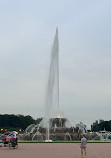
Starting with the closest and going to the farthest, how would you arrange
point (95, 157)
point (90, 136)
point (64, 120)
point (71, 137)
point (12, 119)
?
point (95, 157) < point (71, 137) < point (90, 136) < point (64, 120) < point (12, 119)

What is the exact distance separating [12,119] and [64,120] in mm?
97750

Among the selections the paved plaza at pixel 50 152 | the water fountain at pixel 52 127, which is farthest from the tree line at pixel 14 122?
the paved plaza at pixel 50 152

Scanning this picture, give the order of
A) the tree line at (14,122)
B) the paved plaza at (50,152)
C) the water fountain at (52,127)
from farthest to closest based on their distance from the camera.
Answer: the tree line at (14,122), the water fountain at (52,127), the paved plaza at (50,152)

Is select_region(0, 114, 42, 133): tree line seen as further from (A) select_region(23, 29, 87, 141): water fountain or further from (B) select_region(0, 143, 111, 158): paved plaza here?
(B) select_region(0, 143, 111, 158): paved plaza

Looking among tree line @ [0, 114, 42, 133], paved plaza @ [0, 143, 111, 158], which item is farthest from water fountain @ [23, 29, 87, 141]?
tree line @ [0, 114, 42, 133]

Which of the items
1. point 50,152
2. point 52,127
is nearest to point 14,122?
point 52,127

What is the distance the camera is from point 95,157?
17.9 metres

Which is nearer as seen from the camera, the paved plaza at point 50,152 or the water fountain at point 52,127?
the paved plaza at point 50,152

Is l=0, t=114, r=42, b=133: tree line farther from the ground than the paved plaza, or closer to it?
farther from the ground

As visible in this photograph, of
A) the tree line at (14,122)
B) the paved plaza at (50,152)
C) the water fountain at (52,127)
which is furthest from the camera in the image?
the tree line at (14,122)

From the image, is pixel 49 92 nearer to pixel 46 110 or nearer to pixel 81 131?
pixel 46 110

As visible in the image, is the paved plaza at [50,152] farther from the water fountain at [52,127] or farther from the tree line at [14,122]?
the tree line at [14,122]

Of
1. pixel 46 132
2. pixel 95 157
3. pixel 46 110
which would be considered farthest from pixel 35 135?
pixel 95 157

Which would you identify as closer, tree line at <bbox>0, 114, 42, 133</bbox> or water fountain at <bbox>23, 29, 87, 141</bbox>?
water fountain at <bbox>23, 29, 87, 141</bbox>
